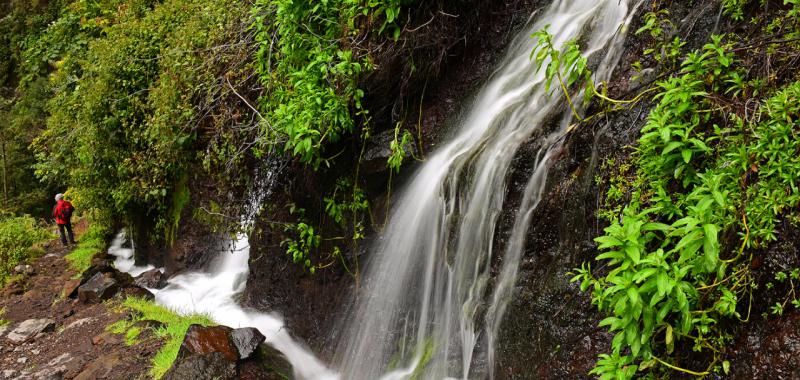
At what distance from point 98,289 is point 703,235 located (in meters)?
7.76

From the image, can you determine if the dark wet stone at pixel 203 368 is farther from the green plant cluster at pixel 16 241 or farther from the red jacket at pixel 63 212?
the red jacket at pixel 63 212

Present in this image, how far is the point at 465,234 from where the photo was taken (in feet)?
13.9

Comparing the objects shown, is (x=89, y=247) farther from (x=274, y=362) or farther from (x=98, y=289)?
(x=274, y=362)

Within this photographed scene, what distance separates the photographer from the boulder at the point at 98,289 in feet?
25.4

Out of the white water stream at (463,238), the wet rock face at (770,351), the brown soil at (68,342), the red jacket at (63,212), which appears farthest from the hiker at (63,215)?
the wet rock face at (770,351)

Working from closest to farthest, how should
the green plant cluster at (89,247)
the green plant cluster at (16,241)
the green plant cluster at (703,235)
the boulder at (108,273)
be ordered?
the green plant cluster at (703,235)
the boulder at (108,273)
the green plant cluster at (89,247)
the green plant cluster at (16,241)

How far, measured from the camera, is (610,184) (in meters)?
3.30

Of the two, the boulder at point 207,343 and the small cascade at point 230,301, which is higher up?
the boulder at point 207,343

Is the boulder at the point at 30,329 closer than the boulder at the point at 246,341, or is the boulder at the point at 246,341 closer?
the boulder at the point at 246,341

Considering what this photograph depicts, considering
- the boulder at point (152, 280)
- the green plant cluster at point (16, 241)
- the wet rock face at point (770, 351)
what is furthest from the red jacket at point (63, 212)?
the wet rock face at point (770, 351)

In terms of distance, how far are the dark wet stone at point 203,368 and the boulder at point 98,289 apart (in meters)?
3.47

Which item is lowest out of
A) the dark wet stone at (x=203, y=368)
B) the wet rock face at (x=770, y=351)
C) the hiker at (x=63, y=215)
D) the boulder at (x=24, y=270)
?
the wet rock face at (x=770, y=351)

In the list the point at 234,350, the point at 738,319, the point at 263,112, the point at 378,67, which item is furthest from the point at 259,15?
the point at 738,319

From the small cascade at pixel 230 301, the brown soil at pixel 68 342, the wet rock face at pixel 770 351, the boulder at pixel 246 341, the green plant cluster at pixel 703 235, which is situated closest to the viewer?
the wet rock face at pixel 770 351
